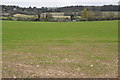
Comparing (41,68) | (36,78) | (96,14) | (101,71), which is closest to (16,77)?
(36,78)

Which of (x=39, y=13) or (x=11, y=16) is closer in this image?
(x=11, y=16)

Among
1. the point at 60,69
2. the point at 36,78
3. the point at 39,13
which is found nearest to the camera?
the point at 36,78

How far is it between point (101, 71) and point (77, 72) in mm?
1037

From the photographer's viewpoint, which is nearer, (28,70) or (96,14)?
(28,70)

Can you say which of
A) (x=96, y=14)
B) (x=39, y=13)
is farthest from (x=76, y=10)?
(x=39, y=13)

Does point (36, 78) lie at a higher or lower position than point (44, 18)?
lower

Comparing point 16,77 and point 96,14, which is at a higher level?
point 96,14

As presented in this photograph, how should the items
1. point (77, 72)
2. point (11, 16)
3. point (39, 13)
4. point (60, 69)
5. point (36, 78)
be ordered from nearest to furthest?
point (36, 78) → point (77, 72) → point (60, 69) → point (11, 16) → point (39, 13)

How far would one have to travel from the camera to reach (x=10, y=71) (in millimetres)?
8289

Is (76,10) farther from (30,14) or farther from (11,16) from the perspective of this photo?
(11,16)

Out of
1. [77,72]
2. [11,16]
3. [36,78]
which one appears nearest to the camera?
[36,78]

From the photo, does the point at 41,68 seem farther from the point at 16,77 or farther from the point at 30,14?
the point at 30,14

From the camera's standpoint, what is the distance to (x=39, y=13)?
359 ft

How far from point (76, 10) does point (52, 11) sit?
14575mm
